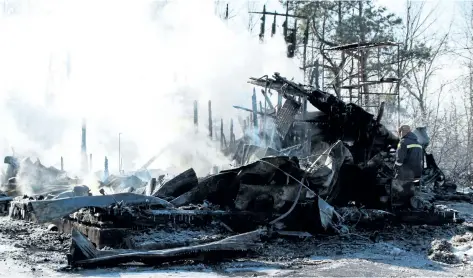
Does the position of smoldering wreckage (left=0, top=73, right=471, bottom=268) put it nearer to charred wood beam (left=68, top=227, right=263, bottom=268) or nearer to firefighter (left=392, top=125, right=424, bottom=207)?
charred wood beam (left=68, top=227, right=263, bottom=268)

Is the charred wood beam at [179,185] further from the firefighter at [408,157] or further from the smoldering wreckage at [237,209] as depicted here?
→ the firefighter at [408,157]

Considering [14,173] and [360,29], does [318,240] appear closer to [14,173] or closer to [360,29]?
[14,173]

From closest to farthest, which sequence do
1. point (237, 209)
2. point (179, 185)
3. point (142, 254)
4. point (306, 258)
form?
point (142, 254) → point (306, 258) → point (237, 209) → point (179, 185)

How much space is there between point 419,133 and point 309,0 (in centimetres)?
1792

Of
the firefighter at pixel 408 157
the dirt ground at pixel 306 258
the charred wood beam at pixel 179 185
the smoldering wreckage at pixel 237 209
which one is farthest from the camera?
the firefighter at pixel 408 157

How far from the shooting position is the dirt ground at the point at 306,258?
6.36 metres

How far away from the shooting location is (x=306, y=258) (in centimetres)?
744

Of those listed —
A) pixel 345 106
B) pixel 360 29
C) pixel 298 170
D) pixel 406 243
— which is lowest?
pixel 406 243

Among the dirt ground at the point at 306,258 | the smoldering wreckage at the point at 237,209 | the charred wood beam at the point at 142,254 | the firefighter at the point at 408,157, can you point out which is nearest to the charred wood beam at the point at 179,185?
the smoldering wreckage at the point at 237,209

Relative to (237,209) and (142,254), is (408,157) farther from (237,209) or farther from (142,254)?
(142,254)

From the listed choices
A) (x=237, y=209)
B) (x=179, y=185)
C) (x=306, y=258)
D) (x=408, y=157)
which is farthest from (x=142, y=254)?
(x=408, y=157)

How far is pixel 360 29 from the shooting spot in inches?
1252

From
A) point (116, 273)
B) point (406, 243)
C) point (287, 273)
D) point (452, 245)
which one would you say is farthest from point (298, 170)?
point (116, 273)

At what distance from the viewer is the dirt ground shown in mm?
6355
